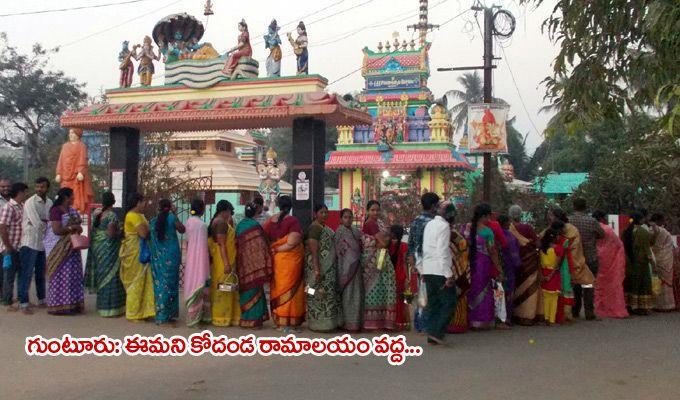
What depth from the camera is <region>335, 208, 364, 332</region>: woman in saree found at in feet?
22.2

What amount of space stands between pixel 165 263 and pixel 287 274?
145cm

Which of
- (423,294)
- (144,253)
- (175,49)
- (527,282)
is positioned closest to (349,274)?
(423,294)

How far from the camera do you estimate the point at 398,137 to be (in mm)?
28891

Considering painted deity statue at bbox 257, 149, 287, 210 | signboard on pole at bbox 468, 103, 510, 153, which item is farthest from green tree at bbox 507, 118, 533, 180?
signboard on pole at bbox 468, 103, 510, 153

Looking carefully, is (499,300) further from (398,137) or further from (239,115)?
(398,137)

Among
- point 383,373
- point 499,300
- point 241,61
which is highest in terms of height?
point 241,61

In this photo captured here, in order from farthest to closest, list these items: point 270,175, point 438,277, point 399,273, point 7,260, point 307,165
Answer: point 270,175 → point 307,165 → point 7,260 → point 399,273 → point 438,277

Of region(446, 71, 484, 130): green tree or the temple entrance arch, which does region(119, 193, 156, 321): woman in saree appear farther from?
region(446, 71, 484, 130): green tree

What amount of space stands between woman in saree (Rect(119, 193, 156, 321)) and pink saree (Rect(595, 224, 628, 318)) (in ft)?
19.0

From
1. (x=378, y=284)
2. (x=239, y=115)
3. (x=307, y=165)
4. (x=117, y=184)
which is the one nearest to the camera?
(x=378, y=284)

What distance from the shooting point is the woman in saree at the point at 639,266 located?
8586mm

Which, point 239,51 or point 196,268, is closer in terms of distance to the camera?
point 196,268

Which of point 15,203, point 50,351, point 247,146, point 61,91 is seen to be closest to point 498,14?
point 15,203

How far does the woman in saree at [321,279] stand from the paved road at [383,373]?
0.53m
